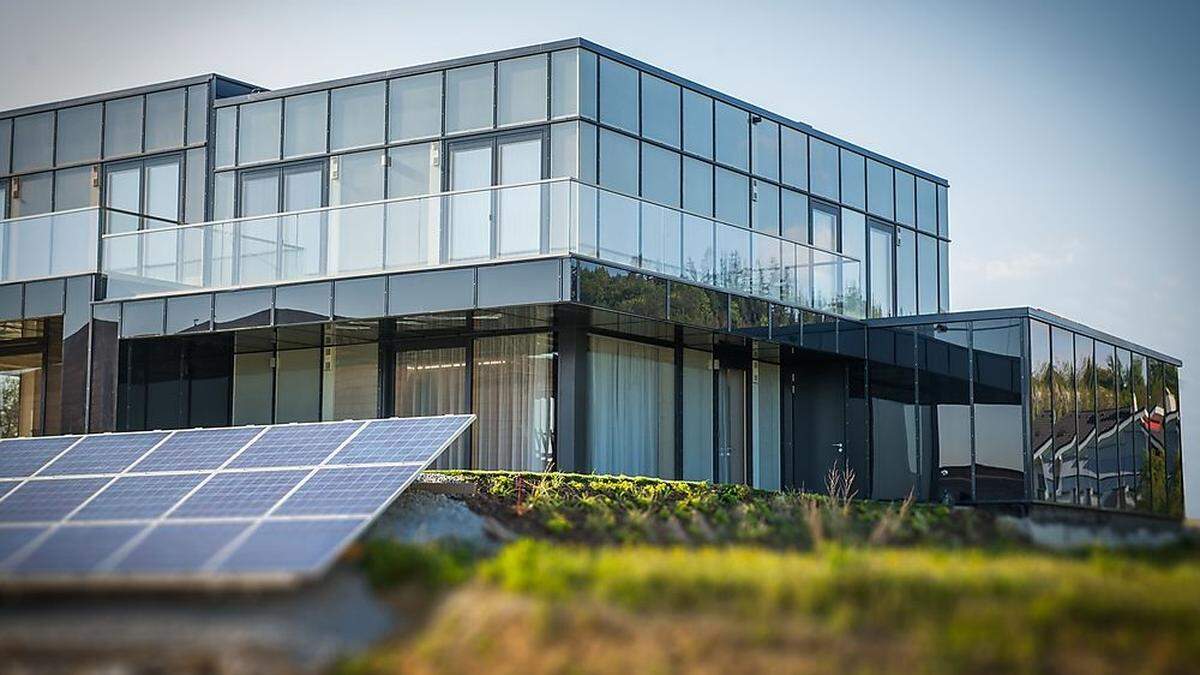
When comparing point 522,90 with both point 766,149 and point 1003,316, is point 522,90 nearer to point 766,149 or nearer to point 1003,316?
point 766,149

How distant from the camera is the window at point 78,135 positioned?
33719mm

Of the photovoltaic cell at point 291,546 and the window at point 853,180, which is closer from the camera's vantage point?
the photovoltaic cell at point 291,546

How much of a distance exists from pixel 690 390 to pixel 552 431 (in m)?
3.69

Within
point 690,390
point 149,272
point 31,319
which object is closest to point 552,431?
point 690,390

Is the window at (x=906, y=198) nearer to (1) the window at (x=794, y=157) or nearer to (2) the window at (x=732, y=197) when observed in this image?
(1) the window at (x=794, y=157)

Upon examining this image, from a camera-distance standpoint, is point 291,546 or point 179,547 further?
point 179,547

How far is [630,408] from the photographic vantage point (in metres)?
28.6

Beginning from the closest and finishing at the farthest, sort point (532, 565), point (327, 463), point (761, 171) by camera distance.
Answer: point (532, 565)
point (327, 463)
point (761, 171)

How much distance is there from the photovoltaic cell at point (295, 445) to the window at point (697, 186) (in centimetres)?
1073

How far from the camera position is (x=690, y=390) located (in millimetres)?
30281

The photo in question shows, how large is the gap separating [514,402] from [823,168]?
10.6 metres

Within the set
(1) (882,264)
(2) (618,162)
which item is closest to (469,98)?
(2) (618,162)

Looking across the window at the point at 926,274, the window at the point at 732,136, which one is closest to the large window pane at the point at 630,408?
the window at the point at 732,136

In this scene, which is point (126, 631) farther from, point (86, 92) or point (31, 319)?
point (86, 92)
